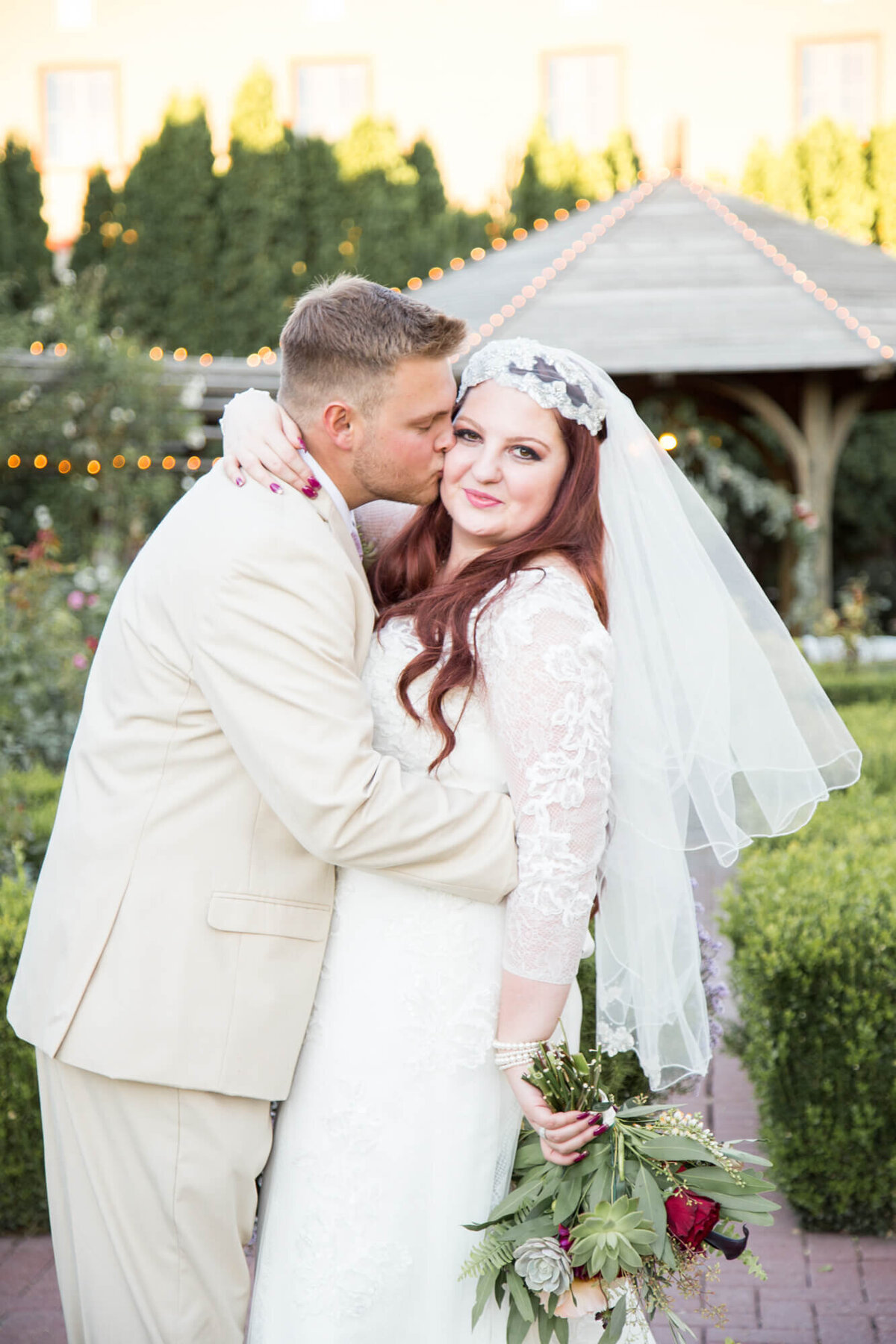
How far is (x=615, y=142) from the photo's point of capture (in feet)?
57.9

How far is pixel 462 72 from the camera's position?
1900 centimetres

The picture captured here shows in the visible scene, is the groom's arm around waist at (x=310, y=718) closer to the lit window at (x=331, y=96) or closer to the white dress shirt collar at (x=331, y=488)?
the white dress shirt collar at (x=331, y=488)

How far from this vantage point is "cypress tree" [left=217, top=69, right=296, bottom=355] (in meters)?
17.4

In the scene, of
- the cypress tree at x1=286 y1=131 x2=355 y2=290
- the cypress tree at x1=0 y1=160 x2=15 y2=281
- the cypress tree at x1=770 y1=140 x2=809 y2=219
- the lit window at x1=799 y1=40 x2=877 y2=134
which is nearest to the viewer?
the cypress tree at x1=0 y1=160 x2=15 y2=281

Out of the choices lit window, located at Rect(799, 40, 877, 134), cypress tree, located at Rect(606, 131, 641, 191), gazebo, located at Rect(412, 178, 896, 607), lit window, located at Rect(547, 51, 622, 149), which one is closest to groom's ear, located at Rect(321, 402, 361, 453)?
gazebo, located at Rect(412, 178, 896, 607)

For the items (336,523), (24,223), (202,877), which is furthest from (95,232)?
(202,877)

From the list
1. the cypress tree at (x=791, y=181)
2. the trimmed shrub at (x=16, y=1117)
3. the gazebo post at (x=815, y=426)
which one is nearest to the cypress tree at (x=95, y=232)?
the cypress tree at (x=791, y=181)

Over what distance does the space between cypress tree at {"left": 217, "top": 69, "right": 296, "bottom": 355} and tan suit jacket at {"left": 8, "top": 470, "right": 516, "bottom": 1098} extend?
627 inches

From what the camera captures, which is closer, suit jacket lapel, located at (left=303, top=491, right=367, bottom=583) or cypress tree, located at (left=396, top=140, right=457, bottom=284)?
suit jacket lapel, located at (left=303, top=491, right=367, bottom=583)

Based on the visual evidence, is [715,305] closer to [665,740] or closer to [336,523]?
[665,740]

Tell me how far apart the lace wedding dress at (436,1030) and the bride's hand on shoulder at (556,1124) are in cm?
10

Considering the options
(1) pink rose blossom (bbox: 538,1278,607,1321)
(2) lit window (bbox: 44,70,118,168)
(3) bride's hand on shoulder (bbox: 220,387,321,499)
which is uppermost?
(2) lit window (bbox: 44,70,118,168)

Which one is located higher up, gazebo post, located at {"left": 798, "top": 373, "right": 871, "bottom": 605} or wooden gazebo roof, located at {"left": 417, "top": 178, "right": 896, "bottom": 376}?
wooden gazebo roof, located at {"left": 417, "top": 178, "right": 896, "bottom": 376}

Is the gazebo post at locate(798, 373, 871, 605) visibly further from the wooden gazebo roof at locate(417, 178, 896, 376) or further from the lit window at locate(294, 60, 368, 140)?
the lit window at locate(294, 60, 368, 140)
